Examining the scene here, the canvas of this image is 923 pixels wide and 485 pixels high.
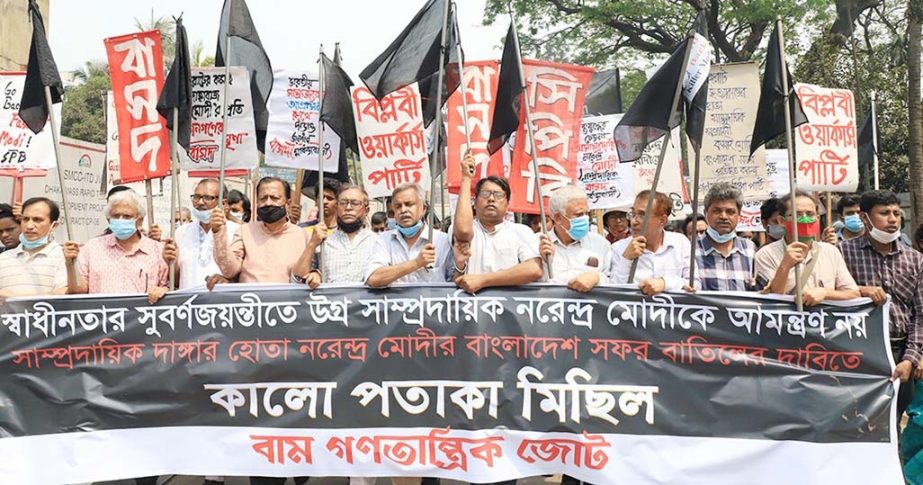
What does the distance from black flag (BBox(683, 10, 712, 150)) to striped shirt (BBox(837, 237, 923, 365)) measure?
1.25 meters

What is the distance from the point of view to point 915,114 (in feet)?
51.6

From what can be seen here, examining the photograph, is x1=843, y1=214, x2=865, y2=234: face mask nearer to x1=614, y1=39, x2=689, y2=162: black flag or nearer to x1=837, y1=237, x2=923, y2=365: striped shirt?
x1=837, y1=237, x2=923, y2=365: striped shirt

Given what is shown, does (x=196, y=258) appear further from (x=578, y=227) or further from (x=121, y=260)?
(x=578, y=227)

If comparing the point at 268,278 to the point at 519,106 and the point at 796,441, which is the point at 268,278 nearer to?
the point at 519,106

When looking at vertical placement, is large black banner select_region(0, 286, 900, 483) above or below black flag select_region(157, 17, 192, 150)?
below

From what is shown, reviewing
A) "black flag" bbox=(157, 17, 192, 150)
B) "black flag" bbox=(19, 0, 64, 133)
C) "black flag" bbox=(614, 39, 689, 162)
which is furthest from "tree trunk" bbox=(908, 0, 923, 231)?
"black flag" bbox=(19, 0, 64, 133)

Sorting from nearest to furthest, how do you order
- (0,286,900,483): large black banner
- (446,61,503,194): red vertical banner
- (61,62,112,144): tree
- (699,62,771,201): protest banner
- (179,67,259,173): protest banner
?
(0,286,900,483): large black banner, (179,67,259,173): protest banner, (446,61,503,194): red vertical banner, (699,62,771,201): protest banner, (61,62,112,144): tree

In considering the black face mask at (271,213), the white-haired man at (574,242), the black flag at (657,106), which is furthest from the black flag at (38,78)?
the black flag at (657,106)

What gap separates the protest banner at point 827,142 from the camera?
7.23 meters

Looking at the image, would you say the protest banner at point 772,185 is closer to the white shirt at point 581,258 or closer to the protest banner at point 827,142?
the protest banner at point 827,142

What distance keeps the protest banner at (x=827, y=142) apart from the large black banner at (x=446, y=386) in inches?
138

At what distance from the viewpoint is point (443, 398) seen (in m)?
4.06

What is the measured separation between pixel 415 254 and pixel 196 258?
5.09ft

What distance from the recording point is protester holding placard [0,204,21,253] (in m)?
6.16
